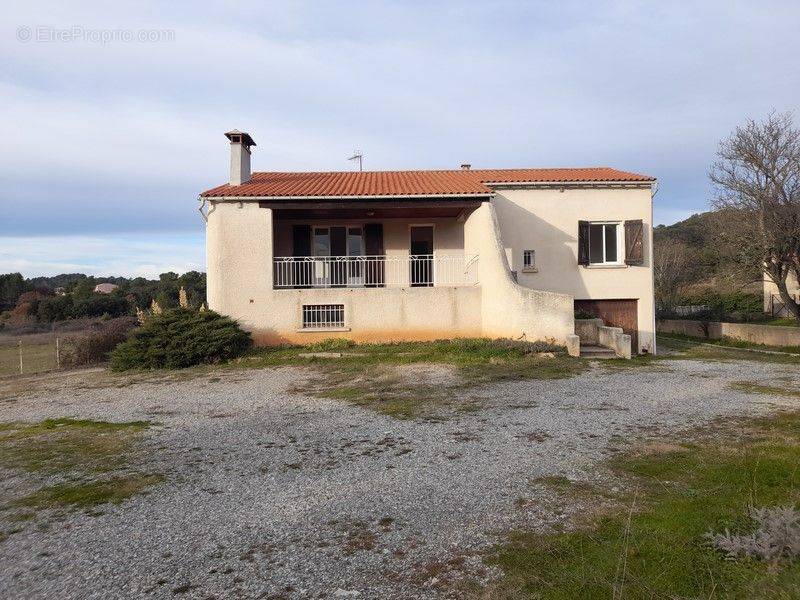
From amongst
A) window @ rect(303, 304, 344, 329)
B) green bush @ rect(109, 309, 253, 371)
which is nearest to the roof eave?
window @ rect(303, 304, 344, 329)

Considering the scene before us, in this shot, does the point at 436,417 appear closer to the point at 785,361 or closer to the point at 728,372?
the point at 728,372

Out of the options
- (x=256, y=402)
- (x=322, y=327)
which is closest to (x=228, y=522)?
(x=256, y=402)

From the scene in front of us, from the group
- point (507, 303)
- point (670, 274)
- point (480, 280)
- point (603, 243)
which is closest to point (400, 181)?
point (480, 280)

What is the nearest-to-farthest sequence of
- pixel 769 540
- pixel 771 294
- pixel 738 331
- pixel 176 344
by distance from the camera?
pixel 769 540, pixel 176 344, pixel 738 331, pixel 771 294

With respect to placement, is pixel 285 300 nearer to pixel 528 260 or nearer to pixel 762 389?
pixel 528 260

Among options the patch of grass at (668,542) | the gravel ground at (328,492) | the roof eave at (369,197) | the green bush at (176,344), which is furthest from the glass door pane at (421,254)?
the patch of grass at (668,542)

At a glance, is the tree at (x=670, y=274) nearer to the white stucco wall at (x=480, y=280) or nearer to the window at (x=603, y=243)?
the window at (x=603, y=243)

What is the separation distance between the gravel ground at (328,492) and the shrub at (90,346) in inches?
309

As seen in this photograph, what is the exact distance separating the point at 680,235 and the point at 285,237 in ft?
157

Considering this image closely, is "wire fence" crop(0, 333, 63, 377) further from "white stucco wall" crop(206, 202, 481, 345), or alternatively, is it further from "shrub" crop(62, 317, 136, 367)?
"white stucco wall" crop(206, 202, 481, 345)

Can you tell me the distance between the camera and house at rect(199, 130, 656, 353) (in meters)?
14.8

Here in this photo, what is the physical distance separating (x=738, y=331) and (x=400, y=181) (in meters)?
15.4

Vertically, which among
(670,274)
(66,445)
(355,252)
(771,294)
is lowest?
(66,445)

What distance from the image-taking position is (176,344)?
Answer: 524 inches
